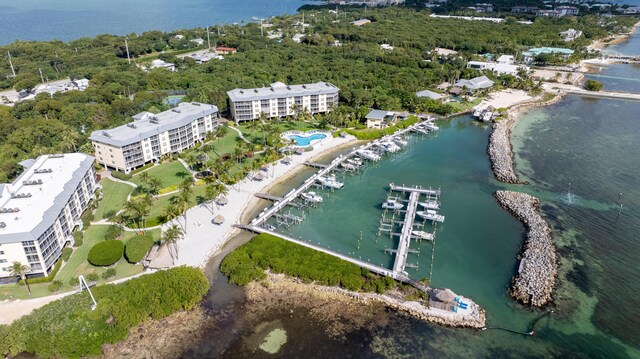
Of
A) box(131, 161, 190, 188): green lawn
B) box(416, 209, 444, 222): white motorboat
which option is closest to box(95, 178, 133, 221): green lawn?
box(131, 161, 190, 188): green lawn

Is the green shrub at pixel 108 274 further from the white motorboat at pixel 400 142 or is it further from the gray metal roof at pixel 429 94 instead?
the gray metal roof at pixel 429 94

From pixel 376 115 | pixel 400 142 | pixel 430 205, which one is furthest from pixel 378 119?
pixel 430 205

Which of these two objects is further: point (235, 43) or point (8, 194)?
point (235, 43)

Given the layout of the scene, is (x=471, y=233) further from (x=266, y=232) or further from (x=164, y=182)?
(x=164, y=182)

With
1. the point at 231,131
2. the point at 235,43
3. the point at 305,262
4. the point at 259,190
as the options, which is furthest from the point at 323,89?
the point at 235,43

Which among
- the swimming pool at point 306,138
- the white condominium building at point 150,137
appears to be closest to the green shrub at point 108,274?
the white condominium building at point 150,137

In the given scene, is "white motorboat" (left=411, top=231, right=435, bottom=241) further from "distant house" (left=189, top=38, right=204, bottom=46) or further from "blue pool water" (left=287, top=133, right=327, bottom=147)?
"distant house" (left=189, top=38, right=204, bottom=46)
